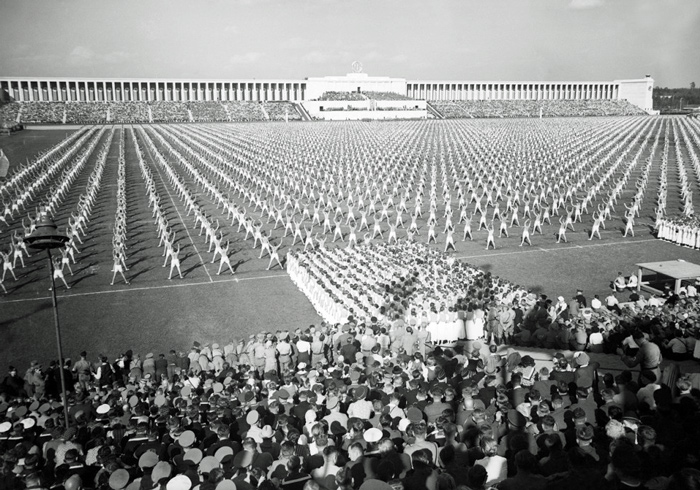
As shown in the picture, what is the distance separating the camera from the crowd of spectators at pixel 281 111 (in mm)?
101562

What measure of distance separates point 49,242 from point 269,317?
23.8 feet

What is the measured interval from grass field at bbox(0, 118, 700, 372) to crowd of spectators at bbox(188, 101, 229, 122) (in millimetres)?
78175

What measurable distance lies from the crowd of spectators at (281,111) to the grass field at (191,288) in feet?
258

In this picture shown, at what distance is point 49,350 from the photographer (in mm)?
12859

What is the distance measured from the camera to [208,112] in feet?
340

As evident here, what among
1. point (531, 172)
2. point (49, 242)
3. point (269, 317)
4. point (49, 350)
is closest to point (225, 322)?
point (269, 317)

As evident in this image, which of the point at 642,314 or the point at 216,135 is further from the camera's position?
the point at 216,135

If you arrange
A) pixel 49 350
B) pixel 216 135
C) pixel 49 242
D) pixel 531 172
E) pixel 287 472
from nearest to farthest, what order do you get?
pixel 287 472
pixel 49 242
pixel 49 350
pixel 531 172
pixel 216 135

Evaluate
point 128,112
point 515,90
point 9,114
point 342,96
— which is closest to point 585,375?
point 9,114

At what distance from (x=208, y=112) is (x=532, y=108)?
63681mm

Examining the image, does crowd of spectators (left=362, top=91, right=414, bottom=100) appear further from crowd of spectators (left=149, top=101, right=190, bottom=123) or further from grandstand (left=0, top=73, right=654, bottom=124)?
crowd of spectators (left=149, top=101, right=190, bottom=123)

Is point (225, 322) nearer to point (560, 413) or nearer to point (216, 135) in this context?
point (560, 413)

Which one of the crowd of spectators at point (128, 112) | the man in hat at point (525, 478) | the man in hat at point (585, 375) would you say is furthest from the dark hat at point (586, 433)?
the crowd of spectators at point (128, 112)

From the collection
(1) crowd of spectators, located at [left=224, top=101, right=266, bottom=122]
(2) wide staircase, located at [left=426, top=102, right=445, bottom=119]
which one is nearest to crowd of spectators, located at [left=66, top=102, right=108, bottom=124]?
(1) crowd of spectators, located at [left=224, top=101, right=266, bottom=122]
